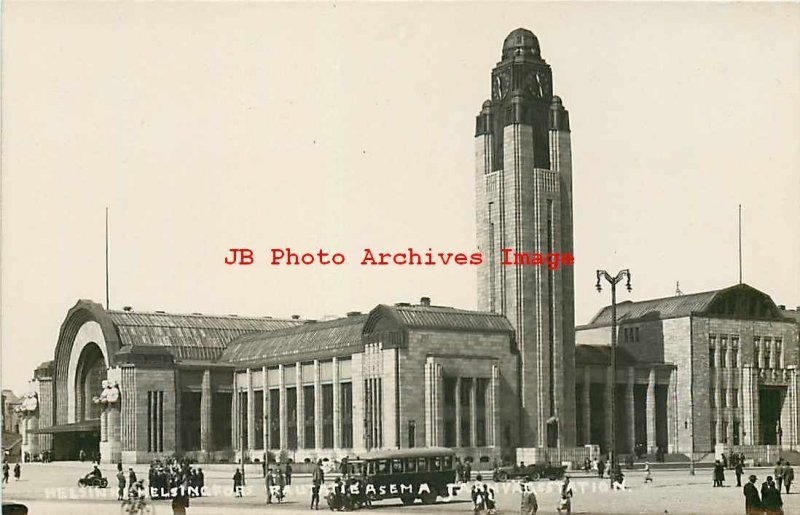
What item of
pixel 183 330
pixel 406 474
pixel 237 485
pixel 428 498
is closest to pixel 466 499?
pixel 428 498

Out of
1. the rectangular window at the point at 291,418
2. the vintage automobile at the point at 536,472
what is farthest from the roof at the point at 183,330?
the vintage automobile at the point at 536,472

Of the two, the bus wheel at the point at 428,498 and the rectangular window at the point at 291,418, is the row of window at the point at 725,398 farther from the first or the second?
the bus wheel at the point at 428,498

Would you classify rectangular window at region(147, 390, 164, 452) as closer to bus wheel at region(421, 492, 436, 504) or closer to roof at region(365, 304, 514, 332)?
roof at region(365, 304, 514, 332)

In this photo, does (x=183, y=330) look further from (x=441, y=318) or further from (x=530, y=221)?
(x=530, y=221)

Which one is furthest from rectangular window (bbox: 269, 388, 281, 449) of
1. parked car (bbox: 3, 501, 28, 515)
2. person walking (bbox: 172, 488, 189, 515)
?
parked car (bbox: 3, 501, 28, 515)

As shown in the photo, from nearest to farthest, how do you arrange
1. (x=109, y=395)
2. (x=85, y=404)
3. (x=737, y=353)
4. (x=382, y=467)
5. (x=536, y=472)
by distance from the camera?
(x=382, y=467), (x=536, y=472), (x=109, y=395), (x=737, y=353), (x=85, y=404)

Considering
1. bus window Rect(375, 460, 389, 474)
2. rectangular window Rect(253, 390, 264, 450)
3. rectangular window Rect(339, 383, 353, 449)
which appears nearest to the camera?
bus window Rect(375, 460, 389, 474)
